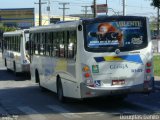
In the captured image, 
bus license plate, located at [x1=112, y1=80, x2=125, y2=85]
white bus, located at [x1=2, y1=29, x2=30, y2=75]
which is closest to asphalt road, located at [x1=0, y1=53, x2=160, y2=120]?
bus license plate, located at [x1=112, y1=80, x2=125, y2=85]

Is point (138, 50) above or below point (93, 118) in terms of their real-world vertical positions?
above

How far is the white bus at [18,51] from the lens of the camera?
86.1ft

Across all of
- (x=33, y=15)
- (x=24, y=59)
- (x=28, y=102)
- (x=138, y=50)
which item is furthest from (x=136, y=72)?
(x=33, y=15)

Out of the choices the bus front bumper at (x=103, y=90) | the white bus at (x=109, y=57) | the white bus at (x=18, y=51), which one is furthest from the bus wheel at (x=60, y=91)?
the white bus at (x=18, y=51)

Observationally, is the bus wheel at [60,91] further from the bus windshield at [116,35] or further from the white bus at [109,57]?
the bus windshield at [116,35]

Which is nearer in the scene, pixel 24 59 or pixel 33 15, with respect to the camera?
pixel 24 59

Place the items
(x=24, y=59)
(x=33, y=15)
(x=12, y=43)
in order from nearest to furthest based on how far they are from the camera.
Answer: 1. (x=24, y=59)
2. (x=12, y=43)
3. (x=33, y=15)

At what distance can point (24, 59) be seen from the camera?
2616cm

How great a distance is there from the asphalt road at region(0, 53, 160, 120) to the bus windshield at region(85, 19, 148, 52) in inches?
70.3

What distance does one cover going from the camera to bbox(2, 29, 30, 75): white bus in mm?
26234

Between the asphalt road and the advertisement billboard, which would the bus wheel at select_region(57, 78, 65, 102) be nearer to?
the asphalt road

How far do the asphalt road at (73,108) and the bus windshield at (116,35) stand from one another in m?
1.78

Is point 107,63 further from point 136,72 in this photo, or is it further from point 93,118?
point 93,118

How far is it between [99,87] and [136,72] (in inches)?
47.2
